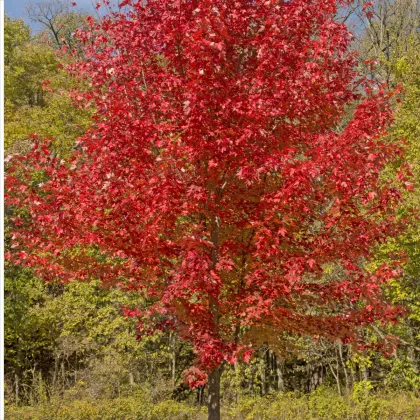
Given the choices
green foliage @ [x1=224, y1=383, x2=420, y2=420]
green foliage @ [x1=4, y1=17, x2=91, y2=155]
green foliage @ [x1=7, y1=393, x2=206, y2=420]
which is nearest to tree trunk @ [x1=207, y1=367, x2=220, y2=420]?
green foliage @ [x1=7, y1=393, x2=206, y2=420]

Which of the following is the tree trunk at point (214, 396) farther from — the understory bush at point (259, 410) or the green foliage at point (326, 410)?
the green foliage at point (326, 410)

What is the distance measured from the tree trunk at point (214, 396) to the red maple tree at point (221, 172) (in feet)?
0.06

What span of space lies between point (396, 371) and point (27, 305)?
12.9 meters

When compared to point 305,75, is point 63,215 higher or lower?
lower

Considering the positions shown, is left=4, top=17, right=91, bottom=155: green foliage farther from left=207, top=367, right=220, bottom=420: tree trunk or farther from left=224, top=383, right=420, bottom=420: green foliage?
left=207, top=367, right=220, bottom=420: tree trunk

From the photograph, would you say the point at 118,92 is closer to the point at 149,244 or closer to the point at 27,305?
the point at 149,244

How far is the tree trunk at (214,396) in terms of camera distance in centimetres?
739

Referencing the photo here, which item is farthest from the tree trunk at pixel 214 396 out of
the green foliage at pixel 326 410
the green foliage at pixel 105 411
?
the green foliage at pixel 326 410

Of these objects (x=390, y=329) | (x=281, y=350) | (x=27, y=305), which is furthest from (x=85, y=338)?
(x=281, y=350)

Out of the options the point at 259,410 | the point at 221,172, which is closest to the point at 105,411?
the point at 259,410

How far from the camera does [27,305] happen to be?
18516 mm

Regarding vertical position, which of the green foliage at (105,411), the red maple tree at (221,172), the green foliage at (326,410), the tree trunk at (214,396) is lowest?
the green foliage at (326,410)

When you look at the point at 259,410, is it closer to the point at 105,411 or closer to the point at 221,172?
the point at 105,411

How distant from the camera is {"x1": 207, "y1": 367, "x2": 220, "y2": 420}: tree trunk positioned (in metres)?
7.39
